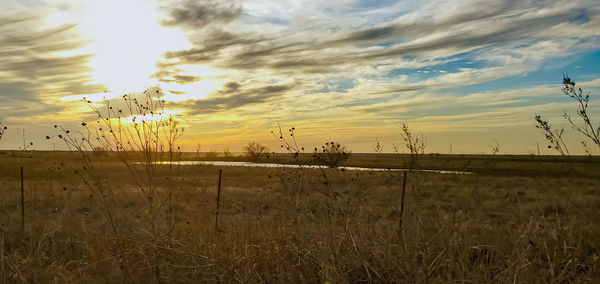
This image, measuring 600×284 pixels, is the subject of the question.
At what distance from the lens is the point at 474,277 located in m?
4.18

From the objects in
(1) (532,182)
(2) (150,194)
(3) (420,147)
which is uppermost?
(3) (420,147)

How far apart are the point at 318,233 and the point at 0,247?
166 inches

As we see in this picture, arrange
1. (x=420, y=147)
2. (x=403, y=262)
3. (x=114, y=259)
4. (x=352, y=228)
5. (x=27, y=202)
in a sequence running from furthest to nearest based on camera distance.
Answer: (x=27, y=202) < (x=114, y=259) < (x=420, y=147) < (x=352, y=228) < (x=403, y=262)

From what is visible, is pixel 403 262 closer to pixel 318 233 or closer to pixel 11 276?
pixel 318 233

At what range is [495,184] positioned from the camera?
28.8 meters

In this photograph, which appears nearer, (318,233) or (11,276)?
(11,276)

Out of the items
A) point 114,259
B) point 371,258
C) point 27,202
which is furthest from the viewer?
point 27,202

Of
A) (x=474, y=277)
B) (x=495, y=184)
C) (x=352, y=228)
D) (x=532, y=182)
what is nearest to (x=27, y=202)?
(x=352, y=228)

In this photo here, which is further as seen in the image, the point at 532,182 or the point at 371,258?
the point at 532,182

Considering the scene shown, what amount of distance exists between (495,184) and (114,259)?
90.0 feet

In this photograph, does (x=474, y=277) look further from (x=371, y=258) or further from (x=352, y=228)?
(x=352, y=228)

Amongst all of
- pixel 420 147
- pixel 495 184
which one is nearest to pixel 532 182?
pixel 495 184

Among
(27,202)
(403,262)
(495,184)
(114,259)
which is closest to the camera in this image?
(403,262)

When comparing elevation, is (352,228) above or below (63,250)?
above
